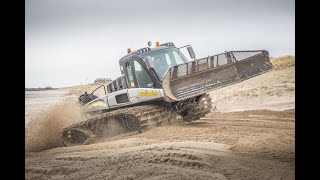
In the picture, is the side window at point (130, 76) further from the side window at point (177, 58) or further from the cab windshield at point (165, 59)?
the side window at point (177, 58)

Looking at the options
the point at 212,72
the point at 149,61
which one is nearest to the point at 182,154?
the point at 212,72

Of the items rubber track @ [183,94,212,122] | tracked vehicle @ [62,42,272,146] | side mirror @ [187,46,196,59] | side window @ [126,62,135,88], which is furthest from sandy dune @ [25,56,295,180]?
side mirror @ [187,46,196,59]

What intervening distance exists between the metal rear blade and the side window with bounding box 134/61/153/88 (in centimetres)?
85

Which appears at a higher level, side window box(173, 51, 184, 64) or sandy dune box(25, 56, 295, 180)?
side window box(173, 51, 184, 64)

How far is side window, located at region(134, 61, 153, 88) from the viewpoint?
24.0 feet

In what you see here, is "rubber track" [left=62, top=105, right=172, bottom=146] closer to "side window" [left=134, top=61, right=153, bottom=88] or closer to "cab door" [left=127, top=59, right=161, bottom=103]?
"cab door" [left=127, top=59, right=161, bottom=103]

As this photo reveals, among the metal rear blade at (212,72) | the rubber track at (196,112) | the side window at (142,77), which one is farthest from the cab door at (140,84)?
the rubber track at (196,112)
